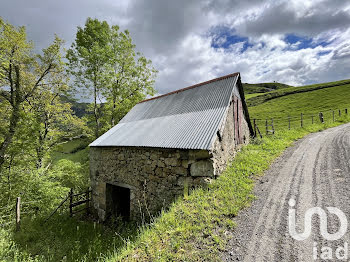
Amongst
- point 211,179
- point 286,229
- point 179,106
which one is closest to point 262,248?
point 286,229

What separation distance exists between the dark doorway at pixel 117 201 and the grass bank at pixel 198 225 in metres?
4.58

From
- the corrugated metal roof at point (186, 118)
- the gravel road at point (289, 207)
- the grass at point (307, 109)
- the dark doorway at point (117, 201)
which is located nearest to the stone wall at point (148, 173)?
the dark doorway at point (117, 201)

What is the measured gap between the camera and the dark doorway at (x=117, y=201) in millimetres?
8266

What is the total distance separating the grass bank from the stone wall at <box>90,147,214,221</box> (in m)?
0.60

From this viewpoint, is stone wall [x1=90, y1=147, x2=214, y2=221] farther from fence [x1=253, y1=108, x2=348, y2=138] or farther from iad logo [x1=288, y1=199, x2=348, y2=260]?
fence [x1=253, y1=108, x2=348, y2=138]

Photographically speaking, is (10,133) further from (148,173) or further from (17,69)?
(148,173)

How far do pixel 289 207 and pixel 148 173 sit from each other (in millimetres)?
4584

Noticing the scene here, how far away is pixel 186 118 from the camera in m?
7.05

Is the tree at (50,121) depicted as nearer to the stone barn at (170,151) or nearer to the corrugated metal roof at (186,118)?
the stone barn at (170,151)

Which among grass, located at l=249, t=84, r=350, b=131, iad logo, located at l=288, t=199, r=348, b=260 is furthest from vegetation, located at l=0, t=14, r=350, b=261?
grass, located at l=249, t=84, r=350, b=131

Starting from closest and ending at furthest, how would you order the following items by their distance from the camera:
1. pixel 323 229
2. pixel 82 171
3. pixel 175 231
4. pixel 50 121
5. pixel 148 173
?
1. pixel 323 229
2. pixel 175 231
3. pixel 148 173
4. pixel 50 121
5. pixel 82 171

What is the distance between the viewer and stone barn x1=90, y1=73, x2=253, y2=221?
5.27 m

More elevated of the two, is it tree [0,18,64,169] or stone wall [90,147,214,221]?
tree [0,18,64,169]

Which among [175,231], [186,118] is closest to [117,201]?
[186,118]
